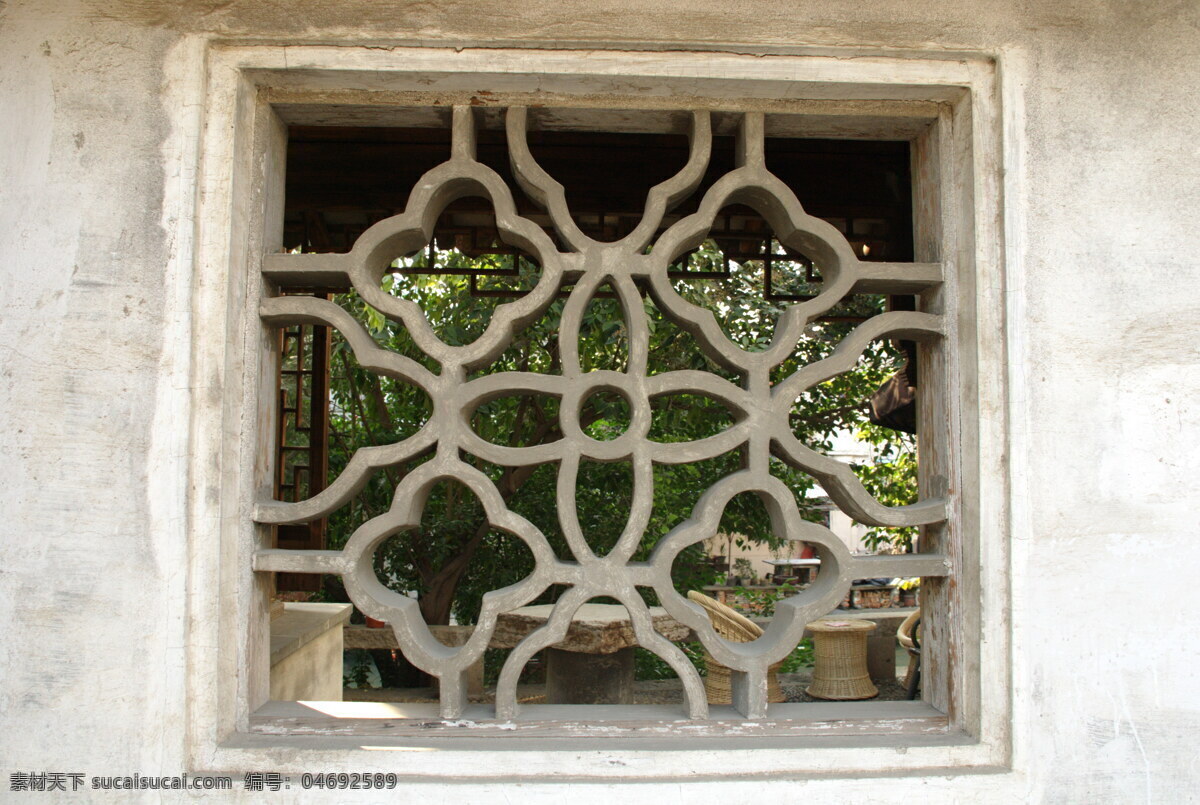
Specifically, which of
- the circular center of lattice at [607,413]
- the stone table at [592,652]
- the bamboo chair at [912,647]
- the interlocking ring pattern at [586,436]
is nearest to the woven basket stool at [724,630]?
the stone table at [592,652]

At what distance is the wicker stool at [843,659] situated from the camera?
20.7 ft

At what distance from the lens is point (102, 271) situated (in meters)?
1.63

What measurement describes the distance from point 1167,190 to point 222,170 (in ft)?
6.05

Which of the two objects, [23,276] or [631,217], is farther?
[631,217]

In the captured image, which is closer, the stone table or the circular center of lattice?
the stone table

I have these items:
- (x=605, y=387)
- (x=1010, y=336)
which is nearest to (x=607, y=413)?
(x=605, y=387)

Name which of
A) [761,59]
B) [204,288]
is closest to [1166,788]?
[761,59]

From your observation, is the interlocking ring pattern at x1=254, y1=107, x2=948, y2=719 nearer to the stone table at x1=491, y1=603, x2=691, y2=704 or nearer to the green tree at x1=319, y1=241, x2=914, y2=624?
the stone table at x1=491, y1=603, x2=691, y2=704

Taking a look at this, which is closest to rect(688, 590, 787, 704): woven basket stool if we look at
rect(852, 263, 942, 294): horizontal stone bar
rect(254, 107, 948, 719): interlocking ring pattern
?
rect(254, 107, 948, 719): interlocking ring pattern

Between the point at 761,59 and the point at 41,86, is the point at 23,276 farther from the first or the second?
the point at 761,59

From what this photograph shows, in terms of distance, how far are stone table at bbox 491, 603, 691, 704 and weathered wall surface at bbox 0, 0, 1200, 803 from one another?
9.64ft

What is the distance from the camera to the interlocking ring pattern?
1692 mm

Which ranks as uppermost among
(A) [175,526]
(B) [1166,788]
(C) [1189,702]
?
(A) [175,526]

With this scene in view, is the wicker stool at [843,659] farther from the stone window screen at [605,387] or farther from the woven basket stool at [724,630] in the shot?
the stone window screen at [605,387]
